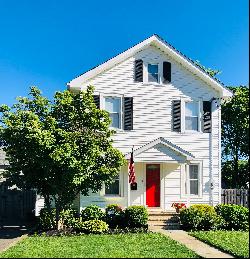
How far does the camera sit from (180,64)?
72.4 feet

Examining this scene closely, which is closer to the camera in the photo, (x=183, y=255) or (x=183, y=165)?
(x=183, y=255)

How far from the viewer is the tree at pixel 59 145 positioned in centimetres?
1625

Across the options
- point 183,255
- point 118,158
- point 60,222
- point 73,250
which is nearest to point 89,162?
point 118,158

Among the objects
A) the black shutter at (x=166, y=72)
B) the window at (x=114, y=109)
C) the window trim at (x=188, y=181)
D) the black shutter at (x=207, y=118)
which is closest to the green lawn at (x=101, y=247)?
the window trim at (x=188, y=181)

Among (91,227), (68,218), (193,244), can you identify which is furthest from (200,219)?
(68,218)

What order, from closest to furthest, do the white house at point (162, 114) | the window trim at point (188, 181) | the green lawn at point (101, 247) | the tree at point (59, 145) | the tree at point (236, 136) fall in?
the green lawn at point (101, 247), the tree at point (59, 145), the white house at point (162, 114), the window trim at point (188, 181), the tree at point (236, 136)

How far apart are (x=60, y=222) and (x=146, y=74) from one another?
8.63m

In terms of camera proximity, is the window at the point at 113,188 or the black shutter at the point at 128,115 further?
the black shutter at the point at 128,115

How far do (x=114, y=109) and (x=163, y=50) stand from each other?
3.96 m

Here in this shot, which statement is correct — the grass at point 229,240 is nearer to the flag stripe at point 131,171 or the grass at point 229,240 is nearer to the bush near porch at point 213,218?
the bush near porch at point 213,218

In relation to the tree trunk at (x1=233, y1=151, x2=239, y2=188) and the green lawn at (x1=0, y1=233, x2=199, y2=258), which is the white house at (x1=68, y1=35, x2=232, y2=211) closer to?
the green lawn at (x1=0, y1=233, x2=199, y2=258)

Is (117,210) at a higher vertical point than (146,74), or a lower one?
lower

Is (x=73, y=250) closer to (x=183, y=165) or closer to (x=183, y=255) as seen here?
(x=183, y=255)

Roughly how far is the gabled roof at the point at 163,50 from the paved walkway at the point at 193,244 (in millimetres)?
7968
